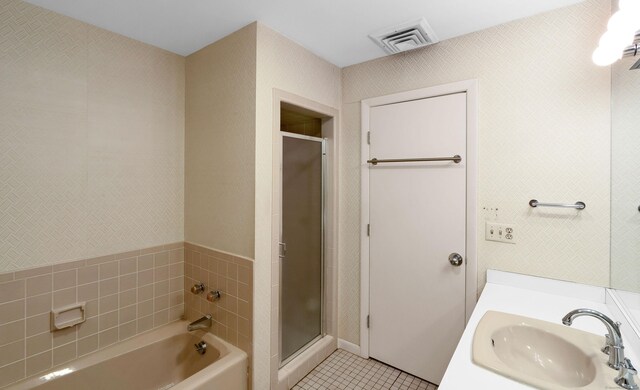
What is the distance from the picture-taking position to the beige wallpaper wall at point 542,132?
1.44 meters

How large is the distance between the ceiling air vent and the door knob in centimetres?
136

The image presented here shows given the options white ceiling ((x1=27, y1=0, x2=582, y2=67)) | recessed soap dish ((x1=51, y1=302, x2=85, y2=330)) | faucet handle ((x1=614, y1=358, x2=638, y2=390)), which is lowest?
recessed soap dish ((x1=51, y1=302, x2=85, y2=330))

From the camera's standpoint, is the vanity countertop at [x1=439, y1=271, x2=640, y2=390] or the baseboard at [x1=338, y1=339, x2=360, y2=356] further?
the baseboard at [x1=338, y1=339, x2=360, y2=356]

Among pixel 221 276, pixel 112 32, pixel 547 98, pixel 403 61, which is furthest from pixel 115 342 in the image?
pixel 547 98

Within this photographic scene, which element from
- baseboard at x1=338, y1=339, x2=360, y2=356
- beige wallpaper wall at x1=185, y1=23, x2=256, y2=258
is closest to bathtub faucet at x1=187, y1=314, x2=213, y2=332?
beige wallpaper wall at x1=185, y1=23, x2=256, y2=258

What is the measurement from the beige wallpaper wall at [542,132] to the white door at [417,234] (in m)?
0.15

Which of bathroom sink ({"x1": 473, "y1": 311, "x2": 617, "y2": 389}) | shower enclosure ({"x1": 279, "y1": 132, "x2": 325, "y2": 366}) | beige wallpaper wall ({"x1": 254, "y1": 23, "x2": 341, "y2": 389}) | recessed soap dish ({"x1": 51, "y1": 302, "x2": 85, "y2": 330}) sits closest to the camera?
bathroom sink ({"x1": 473, "y1": 311, "x2": 617, "y2": 389})

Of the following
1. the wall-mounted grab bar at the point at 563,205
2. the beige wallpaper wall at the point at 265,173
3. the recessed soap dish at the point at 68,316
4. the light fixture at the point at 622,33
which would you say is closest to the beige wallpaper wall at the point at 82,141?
the recessed soap dish at the point at 68,316

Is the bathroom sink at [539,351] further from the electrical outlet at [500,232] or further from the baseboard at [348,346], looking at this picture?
the baseboard at [348,346]

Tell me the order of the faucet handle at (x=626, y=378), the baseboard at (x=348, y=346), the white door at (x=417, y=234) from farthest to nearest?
the baseboard at (x=348, y=346), the white door at (x=417, y=234), the faucet handle at (x=626, y=378)

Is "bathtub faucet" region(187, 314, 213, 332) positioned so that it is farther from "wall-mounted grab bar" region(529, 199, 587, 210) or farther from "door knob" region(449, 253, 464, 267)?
"wall-mounted grab bar" region(529, 199, 587, 210)

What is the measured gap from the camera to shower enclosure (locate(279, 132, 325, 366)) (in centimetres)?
207

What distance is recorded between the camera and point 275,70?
179cm

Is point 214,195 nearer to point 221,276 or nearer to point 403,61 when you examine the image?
point 221,276
